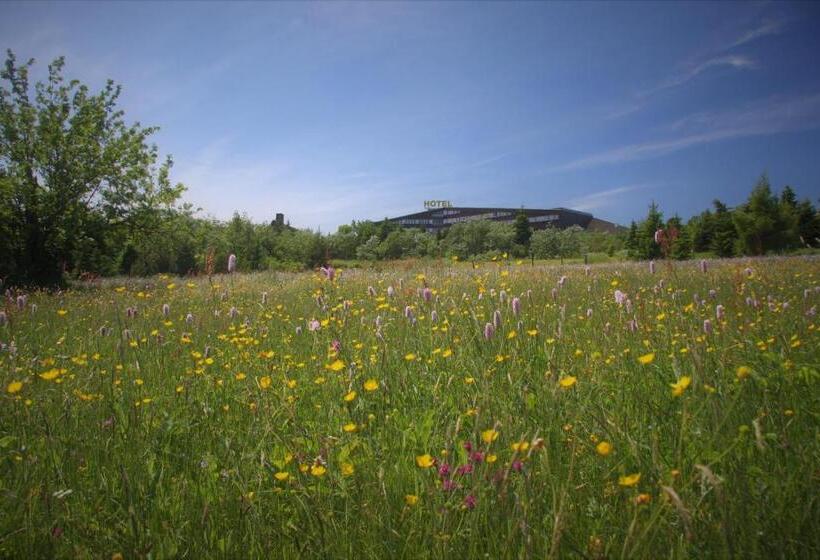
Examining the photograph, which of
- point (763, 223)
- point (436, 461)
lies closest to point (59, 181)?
point (436, 461)

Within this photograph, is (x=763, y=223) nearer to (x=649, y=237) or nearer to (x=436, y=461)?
(x=649, y=237)

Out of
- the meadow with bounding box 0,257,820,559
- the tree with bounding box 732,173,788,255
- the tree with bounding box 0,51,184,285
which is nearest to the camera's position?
the meadow with bounding box 0,257,820,559

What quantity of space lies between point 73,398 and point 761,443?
3.51 meters

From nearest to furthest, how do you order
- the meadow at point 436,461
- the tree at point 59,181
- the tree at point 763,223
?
the meadow at point 436,461, the tree at point 59,181, the tree at point 763,223

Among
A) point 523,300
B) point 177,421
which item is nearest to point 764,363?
point 523,300

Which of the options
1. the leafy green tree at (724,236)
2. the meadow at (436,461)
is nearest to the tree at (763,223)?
the leafy green tree at (724,236)

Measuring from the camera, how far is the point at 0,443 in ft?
6.14

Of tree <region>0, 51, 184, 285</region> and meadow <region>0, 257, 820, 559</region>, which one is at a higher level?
tree <region>0, 51, 184, 285</region>

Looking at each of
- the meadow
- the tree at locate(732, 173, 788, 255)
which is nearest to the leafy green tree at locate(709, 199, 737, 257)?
the tree at locate(732, 173, 788, 255)

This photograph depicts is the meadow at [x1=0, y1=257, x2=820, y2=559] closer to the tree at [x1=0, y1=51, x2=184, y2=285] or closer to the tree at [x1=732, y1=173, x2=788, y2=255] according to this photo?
the tree at [x1=0, y1=51, x2=184, y2=285]

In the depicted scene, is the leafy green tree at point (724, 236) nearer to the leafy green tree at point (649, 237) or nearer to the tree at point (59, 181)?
the leafy green tree at point (649, 237)

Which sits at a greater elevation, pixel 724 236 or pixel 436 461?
pixel 724 236

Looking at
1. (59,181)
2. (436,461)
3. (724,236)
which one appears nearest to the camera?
(436,461)

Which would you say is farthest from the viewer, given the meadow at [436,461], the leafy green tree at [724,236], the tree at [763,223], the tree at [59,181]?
the leafy green tree at [724,236]
